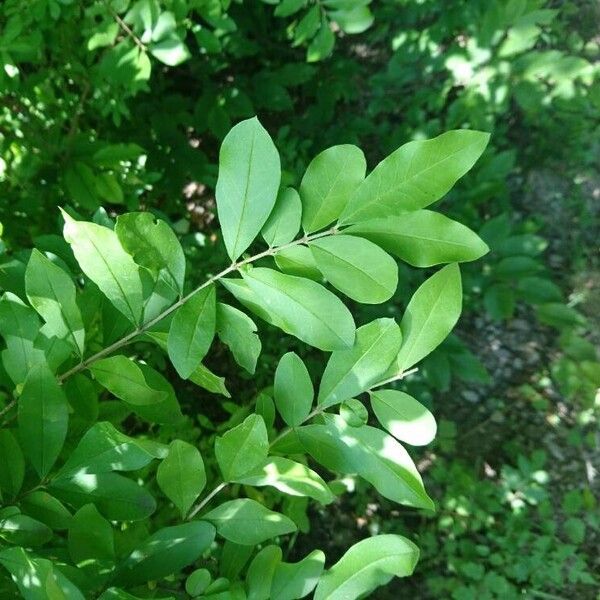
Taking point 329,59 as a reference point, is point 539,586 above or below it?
below

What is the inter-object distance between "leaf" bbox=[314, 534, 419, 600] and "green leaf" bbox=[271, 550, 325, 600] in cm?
2

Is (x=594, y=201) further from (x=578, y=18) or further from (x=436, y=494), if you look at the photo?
(x=436, y=494)

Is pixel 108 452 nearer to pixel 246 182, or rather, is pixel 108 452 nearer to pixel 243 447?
pixel 243 447

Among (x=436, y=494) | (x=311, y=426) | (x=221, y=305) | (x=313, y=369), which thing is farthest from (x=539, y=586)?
(x=221, y=305)

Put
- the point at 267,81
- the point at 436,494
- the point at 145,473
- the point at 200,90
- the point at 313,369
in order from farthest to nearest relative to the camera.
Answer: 1. the point at 436,494
2. the point at 200,90
3. the point at 267,81
4. the point at 313,369
5. the point at 145,473

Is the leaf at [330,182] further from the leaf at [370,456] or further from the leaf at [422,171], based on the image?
the leaf at [370,456]

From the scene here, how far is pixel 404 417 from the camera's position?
902 mm

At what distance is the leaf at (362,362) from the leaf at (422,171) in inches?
6.5

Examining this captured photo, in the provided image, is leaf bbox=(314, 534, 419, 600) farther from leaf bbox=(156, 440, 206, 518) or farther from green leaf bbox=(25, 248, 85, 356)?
green leaf bbox=(25, 248, 85, 356)

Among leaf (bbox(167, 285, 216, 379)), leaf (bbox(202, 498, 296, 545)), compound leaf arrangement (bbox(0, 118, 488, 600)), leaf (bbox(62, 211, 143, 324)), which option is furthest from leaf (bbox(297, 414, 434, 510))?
leaf (bbox(62, 211, 143, 324))

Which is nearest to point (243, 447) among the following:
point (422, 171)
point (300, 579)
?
point (300, 579)

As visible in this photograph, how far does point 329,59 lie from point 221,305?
195 cm

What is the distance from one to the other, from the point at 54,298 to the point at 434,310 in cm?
51

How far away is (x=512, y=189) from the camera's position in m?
3.00
